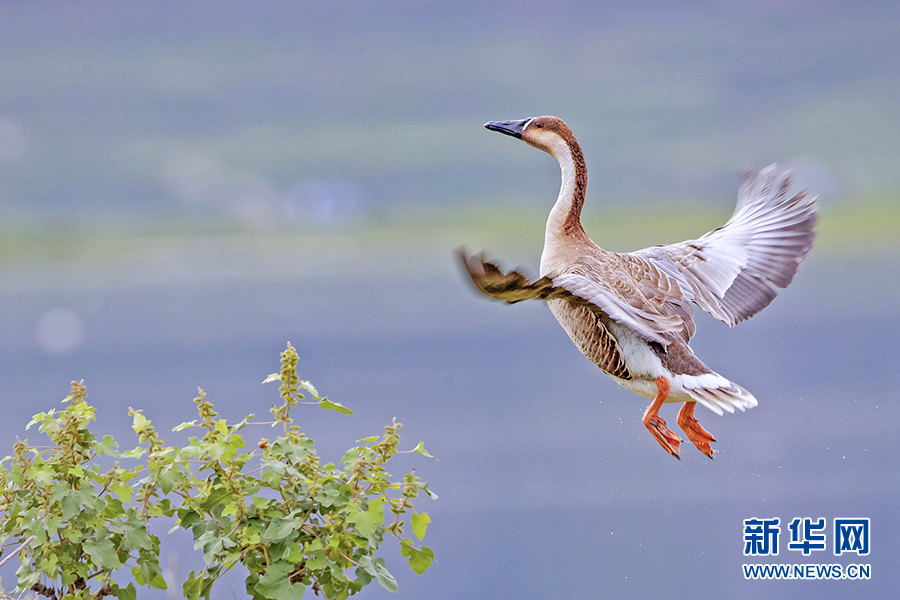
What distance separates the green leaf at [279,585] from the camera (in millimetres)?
1964

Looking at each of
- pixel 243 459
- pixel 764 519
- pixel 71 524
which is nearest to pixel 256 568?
pixel 243 459

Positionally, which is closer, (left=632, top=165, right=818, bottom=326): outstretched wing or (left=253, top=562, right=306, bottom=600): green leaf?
(left=253, top=562, right=306, bottom=600): green leaf

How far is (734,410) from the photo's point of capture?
7.83ft

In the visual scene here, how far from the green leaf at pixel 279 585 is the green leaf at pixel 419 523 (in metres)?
0.27

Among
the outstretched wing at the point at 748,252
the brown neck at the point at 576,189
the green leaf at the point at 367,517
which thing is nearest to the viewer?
the green leaf at the point at 367,517

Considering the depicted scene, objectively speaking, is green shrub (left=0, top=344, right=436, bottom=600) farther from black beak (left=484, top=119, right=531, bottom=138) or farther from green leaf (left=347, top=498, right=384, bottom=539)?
black beak (left=484, top=119, right=531, bottom=138)

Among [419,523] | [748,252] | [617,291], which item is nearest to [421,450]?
[419,523]

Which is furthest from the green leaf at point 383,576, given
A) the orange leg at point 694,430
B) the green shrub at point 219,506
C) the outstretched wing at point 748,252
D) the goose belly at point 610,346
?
the outstretched wing at point 748,252

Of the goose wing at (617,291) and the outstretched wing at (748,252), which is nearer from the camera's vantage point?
the goose wing at (617,291)

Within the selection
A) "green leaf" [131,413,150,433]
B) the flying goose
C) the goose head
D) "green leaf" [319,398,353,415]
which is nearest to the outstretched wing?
the flying goose

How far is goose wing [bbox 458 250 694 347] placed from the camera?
6.47ft

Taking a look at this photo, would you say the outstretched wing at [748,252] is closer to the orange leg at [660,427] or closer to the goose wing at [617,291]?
the goose wing at [617,291]

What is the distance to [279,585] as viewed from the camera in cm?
198

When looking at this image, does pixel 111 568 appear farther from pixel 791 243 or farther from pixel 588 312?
pixel 791 243
